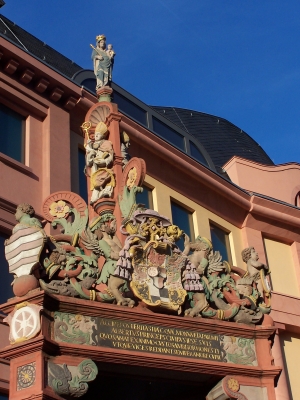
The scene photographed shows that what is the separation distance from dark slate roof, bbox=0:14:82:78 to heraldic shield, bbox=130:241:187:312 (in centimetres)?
938

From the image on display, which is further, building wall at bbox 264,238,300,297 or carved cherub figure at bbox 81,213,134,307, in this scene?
building wall at bbox 264,238,300,297

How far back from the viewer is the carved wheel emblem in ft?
37.4

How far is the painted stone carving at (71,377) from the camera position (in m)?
11.2

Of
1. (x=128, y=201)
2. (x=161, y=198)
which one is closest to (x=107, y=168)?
(x=128, y=201)

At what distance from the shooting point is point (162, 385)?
13.6 meters

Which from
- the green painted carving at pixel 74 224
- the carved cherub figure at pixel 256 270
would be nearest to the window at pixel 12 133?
the green painted carving at pixel 74 224

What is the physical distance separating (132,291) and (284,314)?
11.5 meters

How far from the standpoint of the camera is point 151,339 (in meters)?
12.3

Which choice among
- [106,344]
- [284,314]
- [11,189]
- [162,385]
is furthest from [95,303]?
[284,314]

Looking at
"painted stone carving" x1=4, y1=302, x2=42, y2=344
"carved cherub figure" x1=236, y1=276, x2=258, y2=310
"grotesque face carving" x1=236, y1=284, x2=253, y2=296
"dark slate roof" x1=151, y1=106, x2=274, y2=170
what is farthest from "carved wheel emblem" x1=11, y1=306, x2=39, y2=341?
"dark slate roof" x1=151, y1=106, x2=274, y2=170

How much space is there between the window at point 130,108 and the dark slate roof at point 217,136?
4.86m

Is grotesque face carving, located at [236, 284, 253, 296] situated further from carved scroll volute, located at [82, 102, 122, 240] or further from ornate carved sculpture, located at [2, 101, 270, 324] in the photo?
carved scroll volute, located at [82, 102, 122, 240]

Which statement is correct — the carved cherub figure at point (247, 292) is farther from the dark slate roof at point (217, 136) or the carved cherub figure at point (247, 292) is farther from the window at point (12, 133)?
the dark slate roof at point (217, 136)

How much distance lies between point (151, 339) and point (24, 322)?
1.89m
